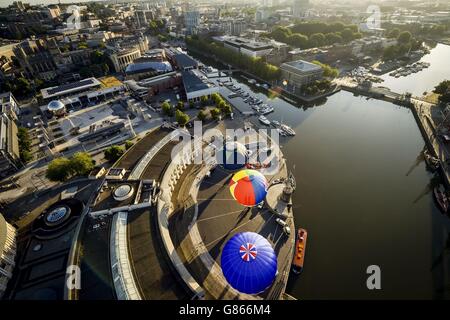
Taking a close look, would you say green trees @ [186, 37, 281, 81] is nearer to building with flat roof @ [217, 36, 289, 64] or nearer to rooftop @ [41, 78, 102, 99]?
Result: building with flat roof @ [217, 36, 289, 64]

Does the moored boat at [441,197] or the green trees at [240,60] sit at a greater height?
the green trees at [240,60]

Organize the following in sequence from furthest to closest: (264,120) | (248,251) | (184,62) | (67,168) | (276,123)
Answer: (184,62), (264,120), (276,123), (67,168), (248,251)

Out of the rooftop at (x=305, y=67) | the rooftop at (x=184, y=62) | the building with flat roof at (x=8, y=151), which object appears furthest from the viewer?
the rooftop at (x=184, y=62)

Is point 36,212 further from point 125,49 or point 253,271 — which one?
point 125,49

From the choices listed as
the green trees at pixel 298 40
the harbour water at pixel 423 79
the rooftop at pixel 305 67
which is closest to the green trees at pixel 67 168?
the rooftop at pixel 305 67

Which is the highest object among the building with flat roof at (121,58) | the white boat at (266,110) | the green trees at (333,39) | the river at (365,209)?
the building with flat roof at (121,58)

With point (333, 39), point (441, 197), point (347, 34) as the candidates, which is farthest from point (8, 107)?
point (347, 34)

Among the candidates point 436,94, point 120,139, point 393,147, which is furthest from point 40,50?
point 436,94

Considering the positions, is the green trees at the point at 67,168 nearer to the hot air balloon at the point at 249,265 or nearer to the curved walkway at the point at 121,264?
the curved walkway at the point at 121,264

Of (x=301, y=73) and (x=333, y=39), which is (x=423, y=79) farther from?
(x=333, y=39)
